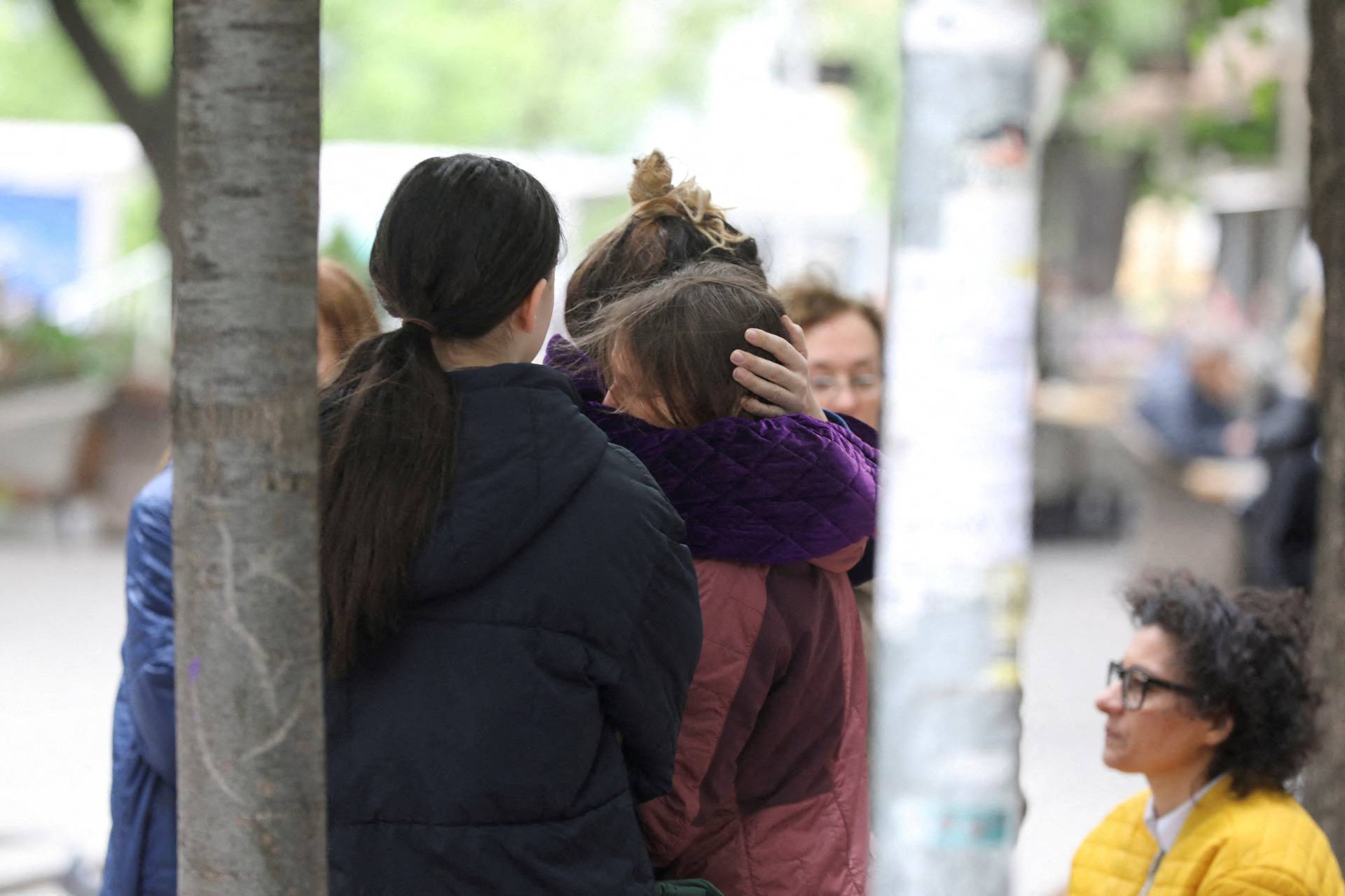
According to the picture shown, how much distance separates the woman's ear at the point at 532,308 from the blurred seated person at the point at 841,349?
1.69m

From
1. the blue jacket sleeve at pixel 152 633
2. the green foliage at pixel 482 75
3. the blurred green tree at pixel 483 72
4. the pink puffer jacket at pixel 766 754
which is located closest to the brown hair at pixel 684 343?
the pink puffer jacket at pixel 766 754

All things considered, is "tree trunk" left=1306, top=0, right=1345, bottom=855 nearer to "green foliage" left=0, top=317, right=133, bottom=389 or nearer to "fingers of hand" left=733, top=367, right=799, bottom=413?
"fingers of hand" left=733, top=367, right=799, bottom=413

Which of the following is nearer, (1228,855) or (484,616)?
(484,616)

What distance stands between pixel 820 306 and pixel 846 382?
0.22 m

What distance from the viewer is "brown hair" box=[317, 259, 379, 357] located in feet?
11.2

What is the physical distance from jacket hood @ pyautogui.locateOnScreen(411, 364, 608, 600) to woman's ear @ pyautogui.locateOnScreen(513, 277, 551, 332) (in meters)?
0.11

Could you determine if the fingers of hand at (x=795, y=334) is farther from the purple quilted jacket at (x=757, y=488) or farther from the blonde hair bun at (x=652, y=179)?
the blonde hair bun at (x=652, y=179)

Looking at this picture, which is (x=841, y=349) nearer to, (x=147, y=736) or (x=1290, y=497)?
(x=147, y=736)

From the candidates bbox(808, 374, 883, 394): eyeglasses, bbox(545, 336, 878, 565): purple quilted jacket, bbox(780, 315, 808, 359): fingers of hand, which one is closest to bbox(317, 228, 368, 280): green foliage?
bbox(808, 374, 883, 394): eyeglasses

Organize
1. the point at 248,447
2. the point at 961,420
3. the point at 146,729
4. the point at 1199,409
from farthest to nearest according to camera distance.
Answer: the point at 1199,409, the point at 146,729, the point at 248,447, the point at 961,420

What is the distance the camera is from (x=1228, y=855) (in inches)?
116

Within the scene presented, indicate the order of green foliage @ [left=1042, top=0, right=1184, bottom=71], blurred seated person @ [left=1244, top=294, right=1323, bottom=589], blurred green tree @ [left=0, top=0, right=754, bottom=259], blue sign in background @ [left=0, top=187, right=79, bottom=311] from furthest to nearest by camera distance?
1. blurred green tree @ [left=0, top=0, right=754, bottom=259]
2. blue sign in background @ [left=0, top=187, right=79, bottom=311]
3. green foliage @ [left=1042, top=0, right=1184, bottom=71]
4. blurred seated person @ [left=1244, top=294, right=1323, bottom=589]

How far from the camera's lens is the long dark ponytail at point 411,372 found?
6.70 ft

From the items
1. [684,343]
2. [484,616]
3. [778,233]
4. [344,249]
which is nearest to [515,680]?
[484,616]
